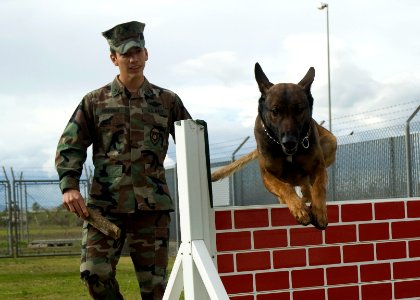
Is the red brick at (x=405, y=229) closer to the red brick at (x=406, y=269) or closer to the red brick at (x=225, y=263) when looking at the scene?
the red brick at (x=406, y=269)

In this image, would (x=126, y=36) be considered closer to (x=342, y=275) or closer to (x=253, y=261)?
(x=253, y=261)

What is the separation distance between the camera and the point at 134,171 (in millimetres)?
3398

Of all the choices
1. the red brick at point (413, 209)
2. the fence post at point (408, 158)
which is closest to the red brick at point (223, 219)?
the red brick at point (413, 209)

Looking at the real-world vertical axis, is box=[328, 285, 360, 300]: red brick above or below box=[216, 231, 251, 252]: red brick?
below

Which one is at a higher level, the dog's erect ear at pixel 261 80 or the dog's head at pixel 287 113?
the dog's erect ear at pixel 261 80

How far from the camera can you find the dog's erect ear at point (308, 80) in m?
3.31

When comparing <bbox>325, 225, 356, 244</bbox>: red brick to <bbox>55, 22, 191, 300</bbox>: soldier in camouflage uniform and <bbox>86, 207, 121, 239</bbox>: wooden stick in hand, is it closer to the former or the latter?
<bbox>55, 22, 191, 300</bbox>: soldier in camouflage uniform

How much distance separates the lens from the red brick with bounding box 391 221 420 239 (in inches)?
150

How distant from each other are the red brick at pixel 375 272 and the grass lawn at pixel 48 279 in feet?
12.7

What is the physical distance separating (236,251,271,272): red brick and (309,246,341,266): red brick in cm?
26

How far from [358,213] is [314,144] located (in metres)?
0.56

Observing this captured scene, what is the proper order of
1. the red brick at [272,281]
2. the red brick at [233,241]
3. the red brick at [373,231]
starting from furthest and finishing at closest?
the red brick at [373,231] → the red brick at [272,281] → the red brick at [233,241]

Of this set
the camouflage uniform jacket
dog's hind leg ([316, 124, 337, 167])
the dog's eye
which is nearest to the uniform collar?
the camouflage uniform jacket

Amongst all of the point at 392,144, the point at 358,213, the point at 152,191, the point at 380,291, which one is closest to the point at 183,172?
the point at 152,191
